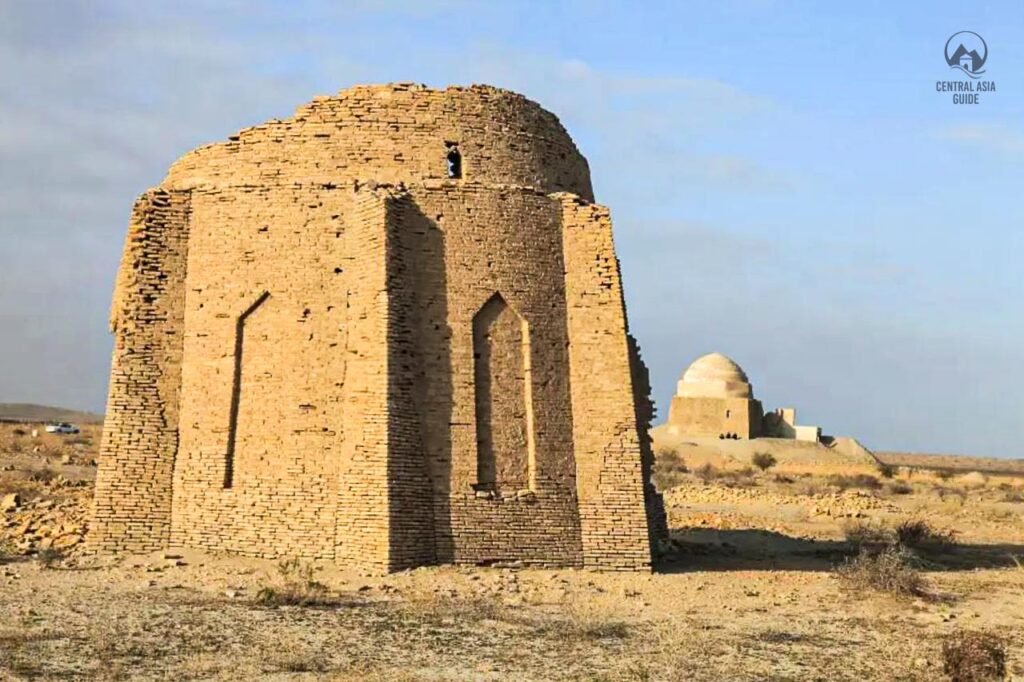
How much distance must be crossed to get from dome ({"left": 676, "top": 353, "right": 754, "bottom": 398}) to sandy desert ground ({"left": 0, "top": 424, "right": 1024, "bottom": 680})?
29.1m

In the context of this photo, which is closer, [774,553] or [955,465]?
[774,553]

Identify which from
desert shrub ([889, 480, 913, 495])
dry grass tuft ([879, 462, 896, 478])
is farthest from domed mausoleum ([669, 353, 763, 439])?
desert shrub ([889, 480, 913, 495])

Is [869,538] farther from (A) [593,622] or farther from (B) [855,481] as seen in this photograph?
(B) [855,481]

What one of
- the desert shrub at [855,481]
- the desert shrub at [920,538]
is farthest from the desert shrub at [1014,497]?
the desert shrub at [920,538]

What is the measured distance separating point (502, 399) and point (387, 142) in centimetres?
394

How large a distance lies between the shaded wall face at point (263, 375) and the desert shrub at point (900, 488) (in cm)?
2703

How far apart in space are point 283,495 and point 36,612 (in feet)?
12.6

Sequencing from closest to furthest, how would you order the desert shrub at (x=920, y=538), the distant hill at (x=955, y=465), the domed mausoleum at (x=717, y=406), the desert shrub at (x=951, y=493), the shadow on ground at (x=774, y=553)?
1. the shadow on ground at (x=774, y=553)
2. the desert shrub at (x=920, y=538)
3. the desert shrub at (x=951, y=493)
4. the domed mausoleum at (x=717, y=406)
5. the distant hill at (x=955, y=465)

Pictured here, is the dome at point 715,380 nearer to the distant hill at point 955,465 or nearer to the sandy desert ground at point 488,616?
the distant hill at point 955,465

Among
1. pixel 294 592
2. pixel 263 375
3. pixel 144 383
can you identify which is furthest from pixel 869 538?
pixel 144 383

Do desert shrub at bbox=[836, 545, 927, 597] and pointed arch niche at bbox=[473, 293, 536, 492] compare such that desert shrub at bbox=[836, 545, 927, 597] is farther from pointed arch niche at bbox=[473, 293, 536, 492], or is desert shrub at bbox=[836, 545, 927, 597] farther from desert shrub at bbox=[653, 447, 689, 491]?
desert shrub at bbox=[653, 447, 689, 491]

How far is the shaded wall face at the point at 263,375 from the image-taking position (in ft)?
46.8

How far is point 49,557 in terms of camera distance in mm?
13945

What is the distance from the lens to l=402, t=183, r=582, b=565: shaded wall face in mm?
14133
